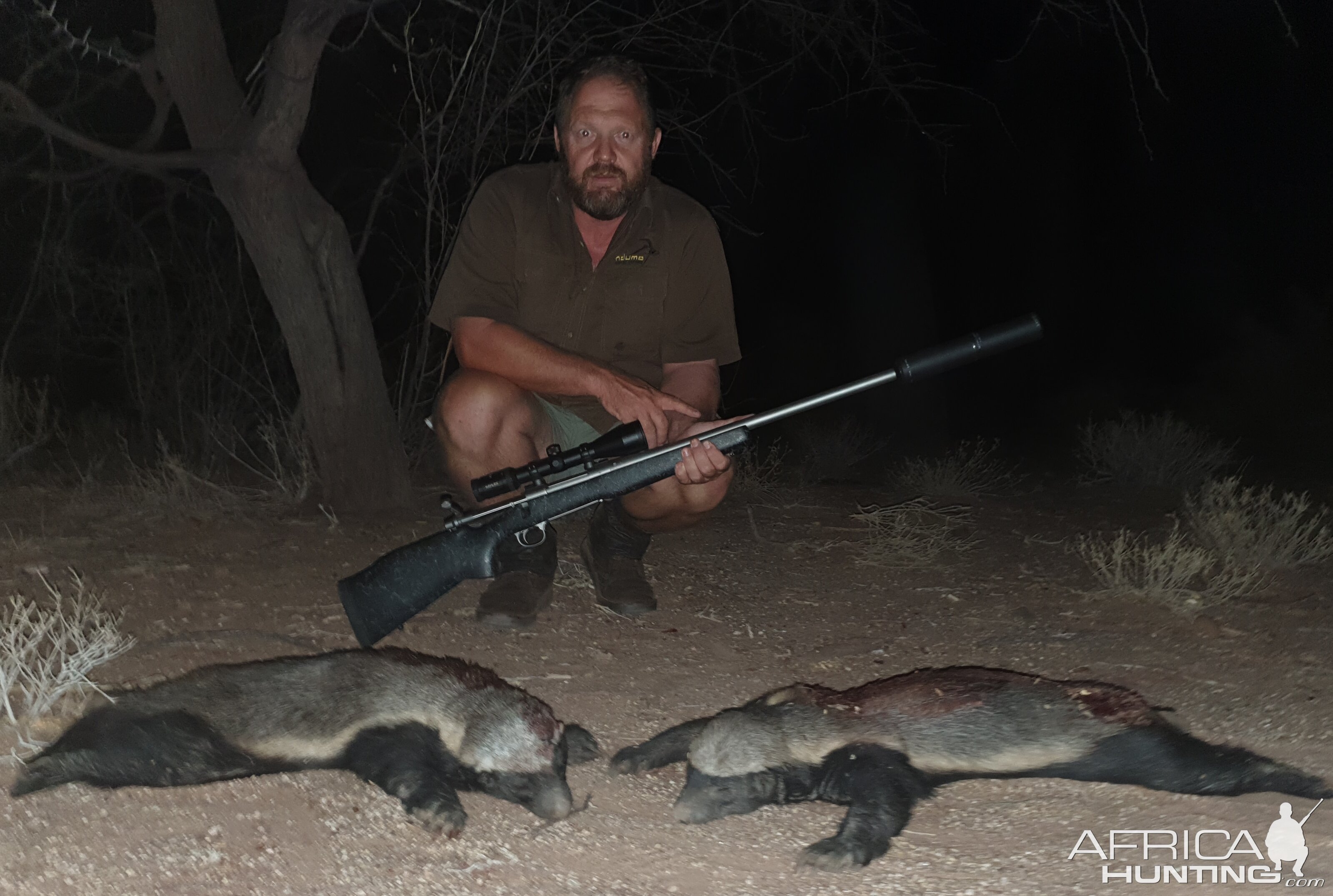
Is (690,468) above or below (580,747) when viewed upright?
above

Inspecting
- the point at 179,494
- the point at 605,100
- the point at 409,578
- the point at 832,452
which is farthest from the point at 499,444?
the point at 832,452

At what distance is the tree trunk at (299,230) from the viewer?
4.39 meters

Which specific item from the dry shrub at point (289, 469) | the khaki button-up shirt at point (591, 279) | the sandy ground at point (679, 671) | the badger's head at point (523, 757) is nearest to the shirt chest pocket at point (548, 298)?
the khaki button-up shirt at point (591, 279)

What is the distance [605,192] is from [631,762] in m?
1.91

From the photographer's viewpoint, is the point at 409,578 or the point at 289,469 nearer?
the point at 409,578

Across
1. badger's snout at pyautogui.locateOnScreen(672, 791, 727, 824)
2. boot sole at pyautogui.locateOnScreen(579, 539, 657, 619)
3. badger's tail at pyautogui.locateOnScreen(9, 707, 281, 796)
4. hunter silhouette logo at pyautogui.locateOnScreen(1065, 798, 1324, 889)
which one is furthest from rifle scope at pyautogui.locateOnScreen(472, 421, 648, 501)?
hunter silhouette logo at pyautogui.locateOnScreen(1065, 798, 1324, 889)

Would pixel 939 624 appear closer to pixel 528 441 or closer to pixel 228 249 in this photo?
pixel 528 441

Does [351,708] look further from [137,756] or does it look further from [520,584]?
[520,584]

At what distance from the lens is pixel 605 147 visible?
3469 millimetres

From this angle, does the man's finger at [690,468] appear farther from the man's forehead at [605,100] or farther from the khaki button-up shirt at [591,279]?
the man's forehead at [605,100]

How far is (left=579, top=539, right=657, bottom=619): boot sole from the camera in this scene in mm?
3578

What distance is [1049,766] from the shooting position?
246 cm

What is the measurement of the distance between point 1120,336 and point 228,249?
1291 cm

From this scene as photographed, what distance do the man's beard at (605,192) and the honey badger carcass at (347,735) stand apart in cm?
163
